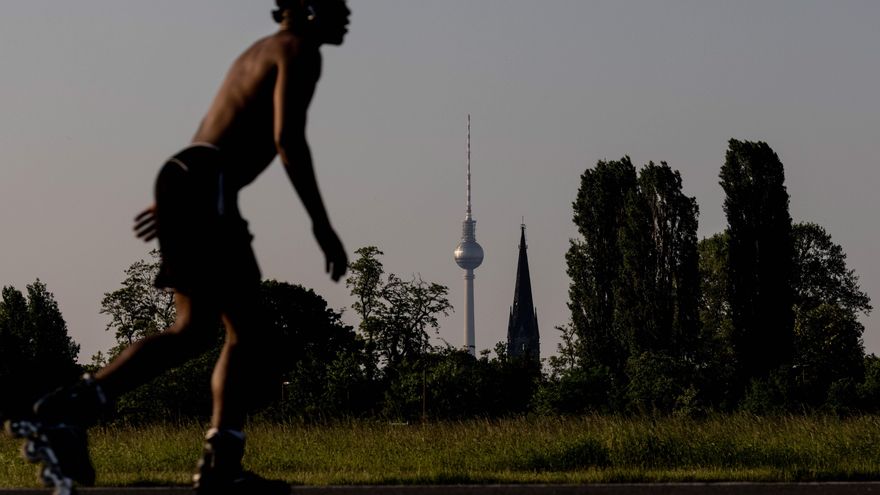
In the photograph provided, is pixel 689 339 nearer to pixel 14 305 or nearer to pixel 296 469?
pixel 14 305

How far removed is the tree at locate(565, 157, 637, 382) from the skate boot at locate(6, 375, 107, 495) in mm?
58721

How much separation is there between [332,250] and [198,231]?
446 millimetres

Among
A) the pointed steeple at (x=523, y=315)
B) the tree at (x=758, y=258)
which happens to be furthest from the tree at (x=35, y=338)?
the pointed steeple at (x=523, y=315)

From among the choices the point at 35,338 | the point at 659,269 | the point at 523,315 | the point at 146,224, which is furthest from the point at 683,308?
the point at 523,315

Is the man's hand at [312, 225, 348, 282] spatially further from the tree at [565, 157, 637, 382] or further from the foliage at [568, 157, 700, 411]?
the tree at [565, 157, 637, 382]

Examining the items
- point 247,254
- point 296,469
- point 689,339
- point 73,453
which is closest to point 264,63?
→ point 247,254

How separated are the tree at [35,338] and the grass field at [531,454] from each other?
6016 centimetres

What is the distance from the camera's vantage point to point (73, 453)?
4.95m

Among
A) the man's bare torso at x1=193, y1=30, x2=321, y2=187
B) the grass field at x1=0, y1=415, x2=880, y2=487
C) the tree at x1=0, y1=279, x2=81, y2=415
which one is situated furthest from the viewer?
the tree at x1=0, y1=279, x2=81, y2=415

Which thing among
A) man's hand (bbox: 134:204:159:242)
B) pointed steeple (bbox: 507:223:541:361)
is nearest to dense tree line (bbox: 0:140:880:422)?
man's hand (bbox: 134:204:159:242)

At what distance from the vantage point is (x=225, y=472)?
5305mm

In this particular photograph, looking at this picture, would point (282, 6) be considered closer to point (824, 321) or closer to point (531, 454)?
point (531, 454)

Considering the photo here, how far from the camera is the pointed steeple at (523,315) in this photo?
17238 centimetres

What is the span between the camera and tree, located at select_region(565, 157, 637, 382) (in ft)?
213
